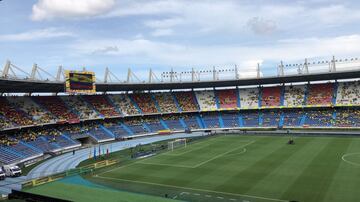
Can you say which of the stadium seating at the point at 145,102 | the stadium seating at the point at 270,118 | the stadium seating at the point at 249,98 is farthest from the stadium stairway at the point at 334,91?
the stadium seating at the point at 145,102

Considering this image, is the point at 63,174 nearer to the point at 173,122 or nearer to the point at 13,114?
the point at 13,114

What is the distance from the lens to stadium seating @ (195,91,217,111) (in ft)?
272

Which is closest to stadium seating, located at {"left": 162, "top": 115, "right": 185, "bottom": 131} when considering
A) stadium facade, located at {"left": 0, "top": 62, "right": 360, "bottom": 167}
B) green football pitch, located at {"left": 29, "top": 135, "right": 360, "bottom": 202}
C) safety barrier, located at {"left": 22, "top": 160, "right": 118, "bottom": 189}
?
stadium facade, located at {"left": 0, "top": 62, "right": 360, "bottom": 167}

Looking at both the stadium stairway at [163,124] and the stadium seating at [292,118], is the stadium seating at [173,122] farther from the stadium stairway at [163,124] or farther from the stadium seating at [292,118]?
the stadium seating at [292,118]

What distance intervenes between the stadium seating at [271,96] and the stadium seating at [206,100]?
12876 mm

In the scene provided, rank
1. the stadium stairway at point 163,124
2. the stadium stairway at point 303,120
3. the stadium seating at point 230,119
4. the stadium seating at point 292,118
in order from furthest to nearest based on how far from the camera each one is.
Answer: the stadium stairway at point 163,124
the stadium seating at point 230,119
the stadium seating at point 292,118
the stadium stairway at point 303,120

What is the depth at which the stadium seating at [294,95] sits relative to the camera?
252 ft

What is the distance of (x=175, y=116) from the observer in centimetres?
8369

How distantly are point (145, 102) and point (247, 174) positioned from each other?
51858 millimetres

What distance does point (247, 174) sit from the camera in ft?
111

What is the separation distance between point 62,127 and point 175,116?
98.0 feet

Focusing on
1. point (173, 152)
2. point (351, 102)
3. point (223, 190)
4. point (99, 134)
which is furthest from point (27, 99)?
point (351, 102)

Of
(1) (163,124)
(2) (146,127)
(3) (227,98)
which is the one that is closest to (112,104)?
(2) (146,127)

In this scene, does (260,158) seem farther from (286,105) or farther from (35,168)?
(286,105)
